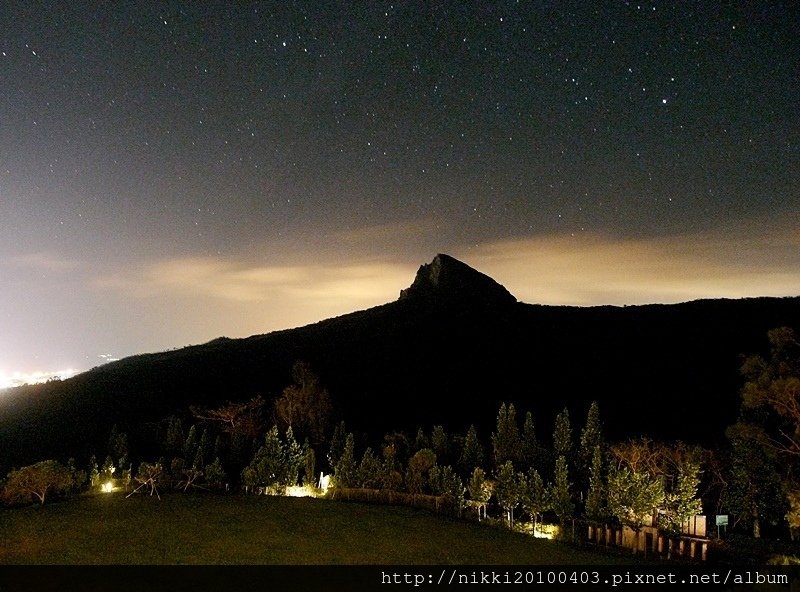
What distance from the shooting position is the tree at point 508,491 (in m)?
29.8

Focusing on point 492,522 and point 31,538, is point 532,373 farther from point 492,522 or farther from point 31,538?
point 31,538

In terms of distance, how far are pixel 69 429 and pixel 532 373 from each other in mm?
44894

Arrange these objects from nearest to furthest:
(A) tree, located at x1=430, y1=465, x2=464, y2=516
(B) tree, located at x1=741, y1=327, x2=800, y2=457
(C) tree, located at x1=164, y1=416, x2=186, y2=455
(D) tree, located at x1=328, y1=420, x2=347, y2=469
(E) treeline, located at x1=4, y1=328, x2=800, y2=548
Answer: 1. (B) tree, located at x1=741, y1=327, x2=800, y2=457
2. (E) treeline, located at x1=4, y1=328, x2=800, y2=548
3. (A) tree, located at x1=430, y1=465, x2=464, y2=516
4. (D) tree, located at x1=328, y1=420, x2=347, y2=469
5. (C) tree, located at x1=164, y1=416, x2=186, y2=455

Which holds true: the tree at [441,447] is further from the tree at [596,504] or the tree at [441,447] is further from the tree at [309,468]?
the tree at [596,504]

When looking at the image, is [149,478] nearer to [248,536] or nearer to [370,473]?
[248,536]

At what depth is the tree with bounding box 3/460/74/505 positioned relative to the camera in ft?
95.4

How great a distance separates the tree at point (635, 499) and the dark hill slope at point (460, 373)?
86.1 feet

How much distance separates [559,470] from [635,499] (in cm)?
361

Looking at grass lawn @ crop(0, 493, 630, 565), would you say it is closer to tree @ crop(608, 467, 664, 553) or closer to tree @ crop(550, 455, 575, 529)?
tree @ crop(550, 455, 575, 529)

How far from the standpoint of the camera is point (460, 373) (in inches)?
2808

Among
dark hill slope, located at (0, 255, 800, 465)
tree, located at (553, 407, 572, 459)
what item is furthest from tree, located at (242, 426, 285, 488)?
dark hill slope, located at (0, 255, 800, 465)

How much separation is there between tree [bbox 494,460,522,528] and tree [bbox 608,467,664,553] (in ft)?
13.5

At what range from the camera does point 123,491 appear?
32.5 m

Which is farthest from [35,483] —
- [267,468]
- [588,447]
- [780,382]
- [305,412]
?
[780,382]
